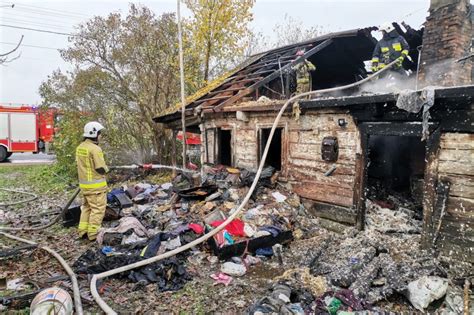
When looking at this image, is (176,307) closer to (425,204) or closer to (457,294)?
Result: (457,294)

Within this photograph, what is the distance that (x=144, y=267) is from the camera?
14.6ft

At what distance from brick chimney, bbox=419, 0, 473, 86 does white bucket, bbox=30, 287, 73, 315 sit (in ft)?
25.3

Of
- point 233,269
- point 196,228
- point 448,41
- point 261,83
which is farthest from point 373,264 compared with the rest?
point 261,83

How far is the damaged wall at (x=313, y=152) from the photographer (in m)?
5.74

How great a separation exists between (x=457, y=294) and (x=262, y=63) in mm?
7923

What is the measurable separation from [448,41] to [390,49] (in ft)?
3.61

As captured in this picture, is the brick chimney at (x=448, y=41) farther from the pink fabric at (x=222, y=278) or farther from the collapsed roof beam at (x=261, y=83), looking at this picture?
the pink fabric at (x=222, y=278)

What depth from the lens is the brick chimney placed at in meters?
6.25

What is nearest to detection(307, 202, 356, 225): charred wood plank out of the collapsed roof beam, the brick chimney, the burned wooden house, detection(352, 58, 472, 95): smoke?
the burned wooden house

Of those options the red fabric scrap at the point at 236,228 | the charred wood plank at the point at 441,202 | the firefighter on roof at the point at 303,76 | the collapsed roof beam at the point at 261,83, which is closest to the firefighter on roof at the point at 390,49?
the firefighter on roof at the point at 303,76

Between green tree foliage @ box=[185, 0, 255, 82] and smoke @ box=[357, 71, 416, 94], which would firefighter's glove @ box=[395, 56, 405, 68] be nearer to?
smoke @ box=[357, 71, 416, 94]

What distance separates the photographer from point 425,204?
15.2 ft

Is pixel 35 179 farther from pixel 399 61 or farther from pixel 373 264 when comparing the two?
pixel 399 61

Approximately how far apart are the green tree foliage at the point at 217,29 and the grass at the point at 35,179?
292 inches
